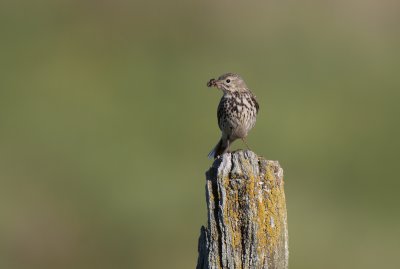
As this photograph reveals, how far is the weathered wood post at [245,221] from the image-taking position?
17.0ft

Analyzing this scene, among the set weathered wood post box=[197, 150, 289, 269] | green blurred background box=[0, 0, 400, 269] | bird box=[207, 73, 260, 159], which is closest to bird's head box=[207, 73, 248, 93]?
bird box=[207, 73, 260, 159]

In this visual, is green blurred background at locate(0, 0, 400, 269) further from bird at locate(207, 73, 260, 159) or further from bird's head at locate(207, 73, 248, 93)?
bird's head at locate(207, 73, 248, 93)

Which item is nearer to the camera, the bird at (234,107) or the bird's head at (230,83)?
the bird at (234,107)

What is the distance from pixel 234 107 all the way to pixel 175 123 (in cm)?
810

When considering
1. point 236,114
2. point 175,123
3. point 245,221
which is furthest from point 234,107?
point 175,123

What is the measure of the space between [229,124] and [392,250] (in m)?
5.58

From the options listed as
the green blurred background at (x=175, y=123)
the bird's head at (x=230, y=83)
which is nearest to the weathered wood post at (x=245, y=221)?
the bird's head at (x=230, y=83)

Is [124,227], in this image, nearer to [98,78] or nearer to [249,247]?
[98,78]

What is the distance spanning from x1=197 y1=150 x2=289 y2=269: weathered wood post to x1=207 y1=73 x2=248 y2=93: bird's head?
16.9 feet

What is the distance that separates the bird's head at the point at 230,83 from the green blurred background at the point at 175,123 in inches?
172

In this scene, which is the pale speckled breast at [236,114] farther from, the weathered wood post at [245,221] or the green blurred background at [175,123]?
the weathered wood post at [245,221]

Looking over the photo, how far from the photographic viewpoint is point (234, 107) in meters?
10.3

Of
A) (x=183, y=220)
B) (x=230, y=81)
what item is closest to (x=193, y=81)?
(x=183, y=220)

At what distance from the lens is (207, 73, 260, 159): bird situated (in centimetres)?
1030
